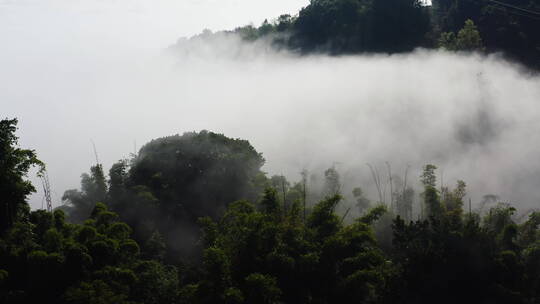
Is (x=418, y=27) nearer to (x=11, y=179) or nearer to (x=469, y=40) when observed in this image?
(x=469, y=40)

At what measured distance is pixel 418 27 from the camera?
6731 centimetres

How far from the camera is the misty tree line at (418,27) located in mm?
59500

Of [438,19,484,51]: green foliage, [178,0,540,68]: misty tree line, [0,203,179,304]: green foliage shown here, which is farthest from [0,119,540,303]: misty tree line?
[178,0,540,68]: misty tree line

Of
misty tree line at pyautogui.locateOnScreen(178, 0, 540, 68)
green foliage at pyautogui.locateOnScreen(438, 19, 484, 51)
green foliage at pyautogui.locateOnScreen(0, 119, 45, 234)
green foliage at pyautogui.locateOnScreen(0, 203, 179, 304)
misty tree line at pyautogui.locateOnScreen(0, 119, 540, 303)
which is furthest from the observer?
misty tree line at pyautogui.locateOnScreen(178, 0, 540, 68)

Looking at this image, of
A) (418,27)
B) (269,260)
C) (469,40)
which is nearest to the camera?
(269,260)

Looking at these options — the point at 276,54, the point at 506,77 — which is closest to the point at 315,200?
the point at 506,77

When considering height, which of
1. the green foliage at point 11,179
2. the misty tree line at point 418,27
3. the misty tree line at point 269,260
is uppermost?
the misty tree line at point 418,27

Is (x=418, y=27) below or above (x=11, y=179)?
above

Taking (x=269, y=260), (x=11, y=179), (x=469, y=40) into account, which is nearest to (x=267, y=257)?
(x=269, y=260)

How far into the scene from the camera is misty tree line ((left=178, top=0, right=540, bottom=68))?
59.5m

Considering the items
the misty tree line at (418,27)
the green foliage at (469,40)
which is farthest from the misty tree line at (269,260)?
the misty tree line at (418,27)

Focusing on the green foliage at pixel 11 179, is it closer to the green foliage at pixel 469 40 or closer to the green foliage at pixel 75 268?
the green foliage at pixel 75 268

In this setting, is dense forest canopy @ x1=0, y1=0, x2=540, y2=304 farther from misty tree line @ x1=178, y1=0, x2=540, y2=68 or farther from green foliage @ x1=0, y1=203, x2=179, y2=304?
misty tree line @ x1=178, y1=0, x2=540, y2=68

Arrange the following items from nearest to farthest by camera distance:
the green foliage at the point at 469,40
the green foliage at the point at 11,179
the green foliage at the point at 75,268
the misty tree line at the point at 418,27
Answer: the green foliage at the point at 75,268, the green foliage at the point at 11,179, the green foliage at the point at 469,40, the misty tree line at the point at 418,27
